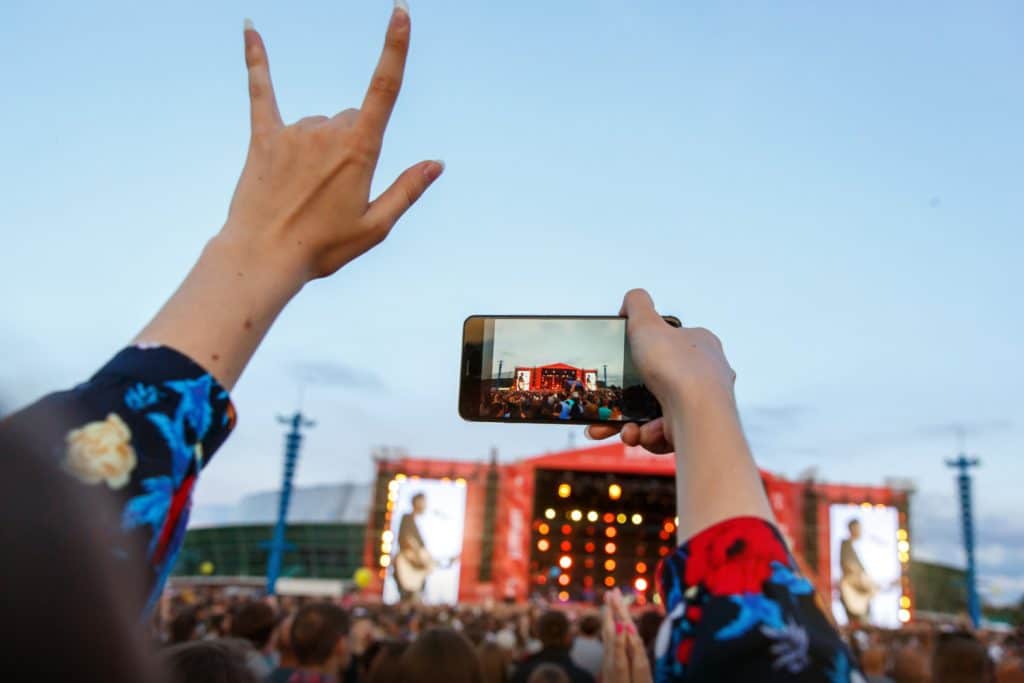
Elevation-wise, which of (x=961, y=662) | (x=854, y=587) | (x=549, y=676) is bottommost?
(x=854, y=587)

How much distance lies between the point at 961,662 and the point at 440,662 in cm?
268

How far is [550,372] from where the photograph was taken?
6.04 ft

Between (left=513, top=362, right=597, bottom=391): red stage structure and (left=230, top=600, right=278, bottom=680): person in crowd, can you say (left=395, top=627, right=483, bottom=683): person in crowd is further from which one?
(left=230, top=600, right=278, bottom=680): person in crowd

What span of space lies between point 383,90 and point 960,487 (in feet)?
99.5

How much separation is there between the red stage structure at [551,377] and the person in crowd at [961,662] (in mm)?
3357

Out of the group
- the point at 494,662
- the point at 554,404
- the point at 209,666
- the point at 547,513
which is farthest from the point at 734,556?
the point at 547,513

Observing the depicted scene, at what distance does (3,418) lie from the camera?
2.19 ft

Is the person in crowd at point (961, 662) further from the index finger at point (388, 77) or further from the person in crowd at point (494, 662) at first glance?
the index finger at point (388, 77)

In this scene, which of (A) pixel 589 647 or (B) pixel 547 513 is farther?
(B) pixel 547 513

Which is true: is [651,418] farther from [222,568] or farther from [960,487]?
[222,568]

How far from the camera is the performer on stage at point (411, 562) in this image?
80.4ft

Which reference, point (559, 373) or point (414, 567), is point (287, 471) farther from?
point (559, 373)

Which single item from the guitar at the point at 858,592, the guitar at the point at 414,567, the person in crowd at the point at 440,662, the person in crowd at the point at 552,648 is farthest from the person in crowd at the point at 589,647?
the guitar at the point at 858,592

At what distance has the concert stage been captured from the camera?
2509 centimetres
